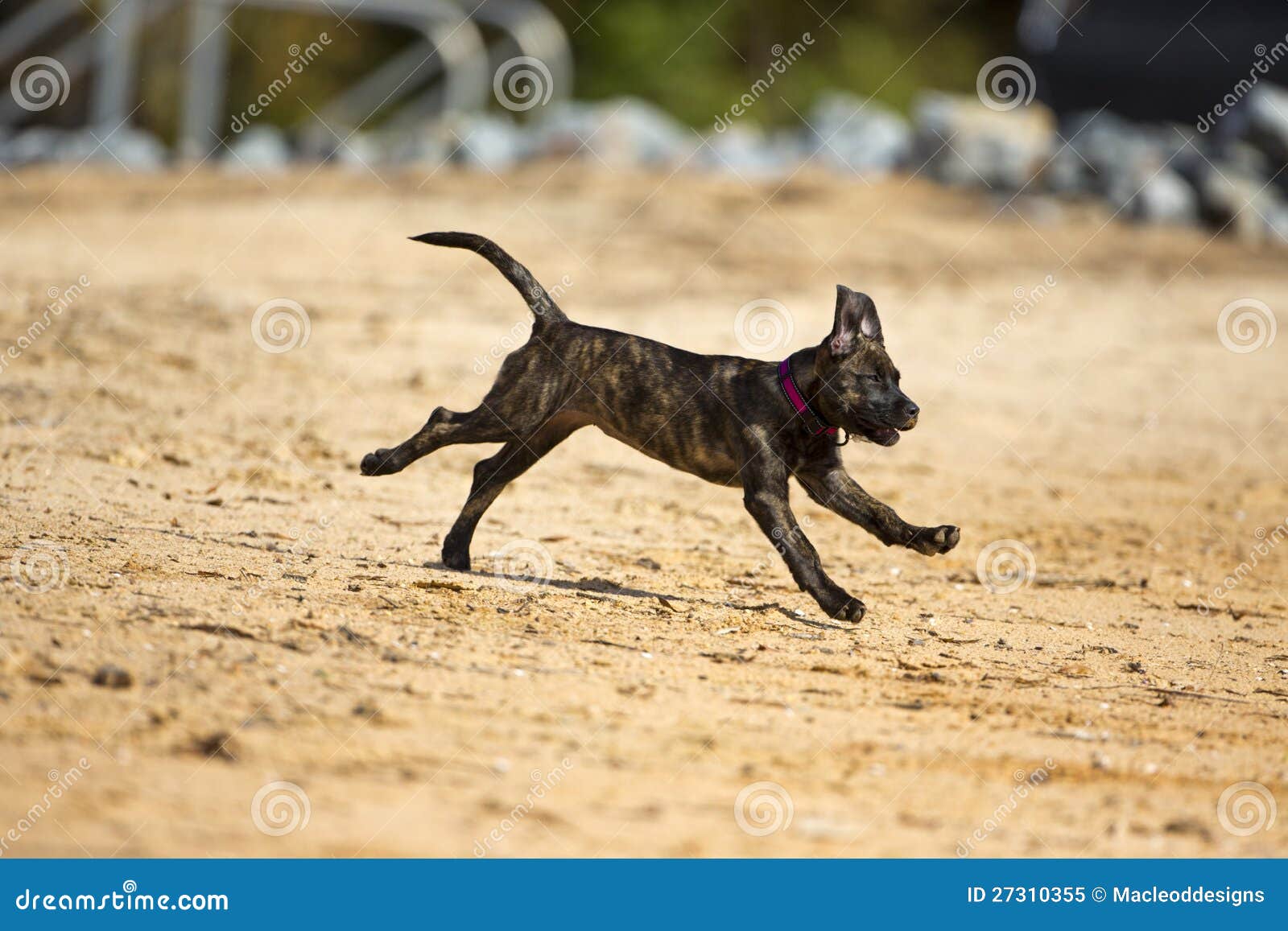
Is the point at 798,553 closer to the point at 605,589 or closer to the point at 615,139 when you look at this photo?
the point at 605,589

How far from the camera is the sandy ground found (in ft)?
14.5

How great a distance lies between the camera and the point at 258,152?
66.8 ft

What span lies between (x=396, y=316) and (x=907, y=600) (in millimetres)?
7413

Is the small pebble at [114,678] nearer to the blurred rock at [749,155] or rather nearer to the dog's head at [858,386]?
the dog's head at [858,386]

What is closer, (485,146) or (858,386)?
(858,386)

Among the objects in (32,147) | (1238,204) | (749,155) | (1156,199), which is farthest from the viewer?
(32,147)

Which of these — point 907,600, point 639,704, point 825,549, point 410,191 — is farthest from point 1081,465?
point 410,191

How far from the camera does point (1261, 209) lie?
1733 centimetres

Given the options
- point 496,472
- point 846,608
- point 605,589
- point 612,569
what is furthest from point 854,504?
point 496,472

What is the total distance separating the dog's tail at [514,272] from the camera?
6.82m

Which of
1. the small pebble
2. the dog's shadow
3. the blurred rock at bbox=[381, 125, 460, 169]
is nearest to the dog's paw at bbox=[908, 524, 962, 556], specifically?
the dog's shadow

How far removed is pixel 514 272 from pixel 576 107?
16764 mm

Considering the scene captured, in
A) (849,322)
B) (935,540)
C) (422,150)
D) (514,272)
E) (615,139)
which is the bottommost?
(935,540)

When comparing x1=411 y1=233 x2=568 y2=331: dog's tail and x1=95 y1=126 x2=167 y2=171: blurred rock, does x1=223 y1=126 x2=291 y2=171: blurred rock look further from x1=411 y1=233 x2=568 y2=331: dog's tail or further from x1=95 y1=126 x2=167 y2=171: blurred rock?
x1=411 y1=233 x2=568 y2=331: dog's tail
